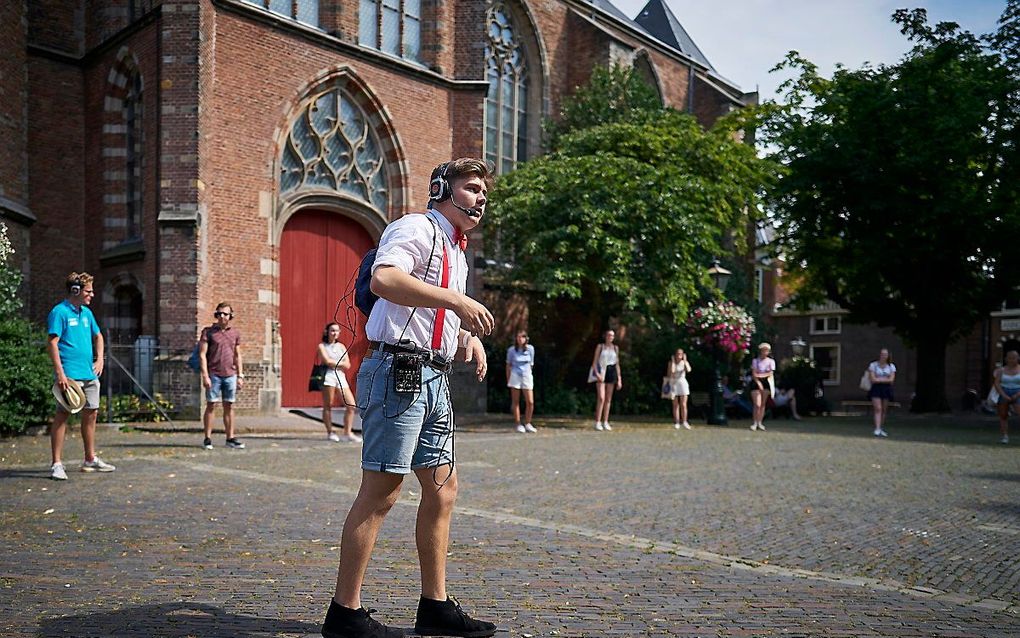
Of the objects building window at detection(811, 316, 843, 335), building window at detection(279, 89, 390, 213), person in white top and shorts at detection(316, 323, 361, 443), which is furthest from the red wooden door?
building window at detection(811, 316, 843, 335)

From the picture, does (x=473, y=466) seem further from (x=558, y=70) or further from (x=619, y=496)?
(x=558, y=70)

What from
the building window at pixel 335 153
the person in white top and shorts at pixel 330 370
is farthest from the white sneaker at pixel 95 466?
the building window at pixel 335 153

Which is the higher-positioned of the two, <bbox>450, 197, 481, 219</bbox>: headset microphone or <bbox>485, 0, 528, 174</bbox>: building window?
<bbox>485, 0, 528, 174</bbox>: building window

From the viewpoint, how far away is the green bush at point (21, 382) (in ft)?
38.9

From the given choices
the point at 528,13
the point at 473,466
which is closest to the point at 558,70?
the point at 528,13

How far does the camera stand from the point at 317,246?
19062 mm

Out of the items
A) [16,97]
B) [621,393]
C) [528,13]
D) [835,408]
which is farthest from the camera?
[835,408]

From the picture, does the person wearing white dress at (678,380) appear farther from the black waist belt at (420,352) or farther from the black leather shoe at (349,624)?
the black leather shoe at (349,624)

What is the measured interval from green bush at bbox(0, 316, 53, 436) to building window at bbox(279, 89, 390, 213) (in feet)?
22.0

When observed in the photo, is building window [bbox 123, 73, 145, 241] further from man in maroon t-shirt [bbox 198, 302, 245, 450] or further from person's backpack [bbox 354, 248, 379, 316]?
person's backpack [bbox 354, 248, 379, 316]

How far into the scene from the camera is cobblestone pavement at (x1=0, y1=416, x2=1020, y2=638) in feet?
13.3

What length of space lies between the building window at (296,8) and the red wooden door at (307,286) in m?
3.87

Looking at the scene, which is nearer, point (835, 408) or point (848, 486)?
point (848, 486)

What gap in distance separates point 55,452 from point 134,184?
11242 millimetres
